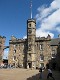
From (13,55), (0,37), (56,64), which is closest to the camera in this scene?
(56,64)

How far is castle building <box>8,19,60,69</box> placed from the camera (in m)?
66.0

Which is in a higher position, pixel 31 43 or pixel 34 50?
pixel 31 43

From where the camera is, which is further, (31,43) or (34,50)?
(34,50)

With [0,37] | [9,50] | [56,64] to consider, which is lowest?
[56,64]

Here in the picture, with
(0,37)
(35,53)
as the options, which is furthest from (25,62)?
(0,37)

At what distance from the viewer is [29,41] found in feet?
220

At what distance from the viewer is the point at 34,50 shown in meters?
66.7

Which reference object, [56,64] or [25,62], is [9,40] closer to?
[25,62]

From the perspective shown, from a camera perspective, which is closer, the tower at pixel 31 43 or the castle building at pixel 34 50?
the tower at pixel 31 43

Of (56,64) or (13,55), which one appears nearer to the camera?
(56,64)

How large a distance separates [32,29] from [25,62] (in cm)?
1141

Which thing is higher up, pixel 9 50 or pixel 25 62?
pixel 9 50

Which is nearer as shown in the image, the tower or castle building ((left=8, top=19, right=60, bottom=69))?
the tower

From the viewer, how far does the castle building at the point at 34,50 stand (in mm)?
66000
